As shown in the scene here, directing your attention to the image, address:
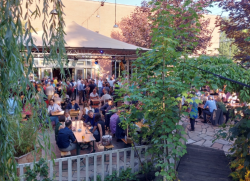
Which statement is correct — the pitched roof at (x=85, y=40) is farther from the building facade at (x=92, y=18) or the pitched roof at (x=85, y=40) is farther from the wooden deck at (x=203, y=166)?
the building facade at (x=92, y=18)

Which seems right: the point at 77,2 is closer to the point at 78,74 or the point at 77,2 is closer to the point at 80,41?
the point at 78,74

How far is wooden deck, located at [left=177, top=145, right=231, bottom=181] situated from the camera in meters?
4.60

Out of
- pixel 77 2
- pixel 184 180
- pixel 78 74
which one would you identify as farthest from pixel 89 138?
pixel 77 2

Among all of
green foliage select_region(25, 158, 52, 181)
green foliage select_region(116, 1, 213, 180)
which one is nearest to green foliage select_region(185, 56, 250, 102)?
green foliage select_region(116, 1, 213, 180)

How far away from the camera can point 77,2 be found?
20.5 m

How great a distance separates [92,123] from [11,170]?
4.94 meters

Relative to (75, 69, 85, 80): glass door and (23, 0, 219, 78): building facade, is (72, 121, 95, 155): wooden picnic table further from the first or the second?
(23, 0, 219, 78): building facade

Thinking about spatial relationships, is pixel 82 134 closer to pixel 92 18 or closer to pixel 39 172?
pixel 39 172

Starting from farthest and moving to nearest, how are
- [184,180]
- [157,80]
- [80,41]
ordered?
[80,41] < [184,180] < [157,80]

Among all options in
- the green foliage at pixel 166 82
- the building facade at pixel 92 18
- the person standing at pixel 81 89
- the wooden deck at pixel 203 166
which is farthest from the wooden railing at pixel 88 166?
the building facade at pixel 92 18

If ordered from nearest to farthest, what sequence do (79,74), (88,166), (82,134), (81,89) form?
1. (88,166)
2. (82,134)
3. (81,89)
4. (79,74)

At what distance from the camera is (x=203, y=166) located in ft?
16.6

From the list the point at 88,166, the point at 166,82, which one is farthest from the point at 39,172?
the point at 166,82

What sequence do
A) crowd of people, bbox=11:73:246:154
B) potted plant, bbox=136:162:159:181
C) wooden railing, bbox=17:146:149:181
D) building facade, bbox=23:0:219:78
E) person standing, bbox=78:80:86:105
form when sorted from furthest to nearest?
building facade, bbox=23:0:219:78, person standing, bbox=78:80:86:105, potted plant, bbox=136:162:159:181, wooden railing, bbox=17:146:149:181, crowd of people, bbox=11:73:246:154
